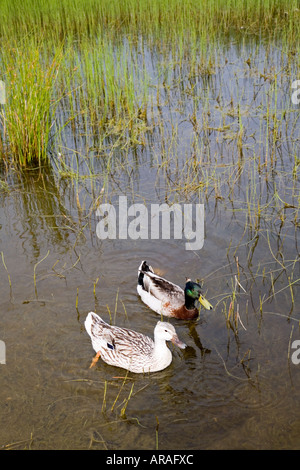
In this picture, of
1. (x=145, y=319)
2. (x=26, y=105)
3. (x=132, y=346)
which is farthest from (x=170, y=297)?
(x=26, y=105)

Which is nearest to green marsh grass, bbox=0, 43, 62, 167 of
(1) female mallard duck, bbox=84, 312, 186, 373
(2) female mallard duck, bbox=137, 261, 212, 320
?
(2) female mallard duck, bbox=137, 261, 212, 320

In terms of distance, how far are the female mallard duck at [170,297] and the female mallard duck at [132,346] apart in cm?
48

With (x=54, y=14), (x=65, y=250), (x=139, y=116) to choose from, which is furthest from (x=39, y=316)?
(x=54, y=14)

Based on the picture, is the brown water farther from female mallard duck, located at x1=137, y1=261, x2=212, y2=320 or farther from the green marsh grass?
the green marsh grass

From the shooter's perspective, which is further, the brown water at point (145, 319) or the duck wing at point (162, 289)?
the duck wing at point (162, 289)

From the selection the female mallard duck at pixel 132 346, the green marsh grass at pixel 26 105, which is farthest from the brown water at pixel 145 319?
the green marsh grass at pixel 26 105

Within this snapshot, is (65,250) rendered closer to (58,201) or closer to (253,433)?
(58,201)

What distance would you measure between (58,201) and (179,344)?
3.27 metres

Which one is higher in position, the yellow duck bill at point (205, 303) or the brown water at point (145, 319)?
the yellow duck bill at point (205, 303)

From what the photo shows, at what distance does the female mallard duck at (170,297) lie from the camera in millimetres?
4754

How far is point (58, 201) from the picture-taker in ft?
22.5

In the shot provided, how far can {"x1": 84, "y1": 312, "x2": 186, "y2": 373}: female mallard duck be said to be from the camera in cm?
423

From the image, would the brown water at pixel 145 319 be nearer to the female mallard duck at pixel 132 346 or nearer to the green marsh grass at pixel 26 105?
the female mallard duck at pixel 132 346

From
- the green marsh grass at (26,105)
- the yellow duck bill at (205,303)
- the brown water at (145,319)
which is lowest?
the brown water at (145,319)
